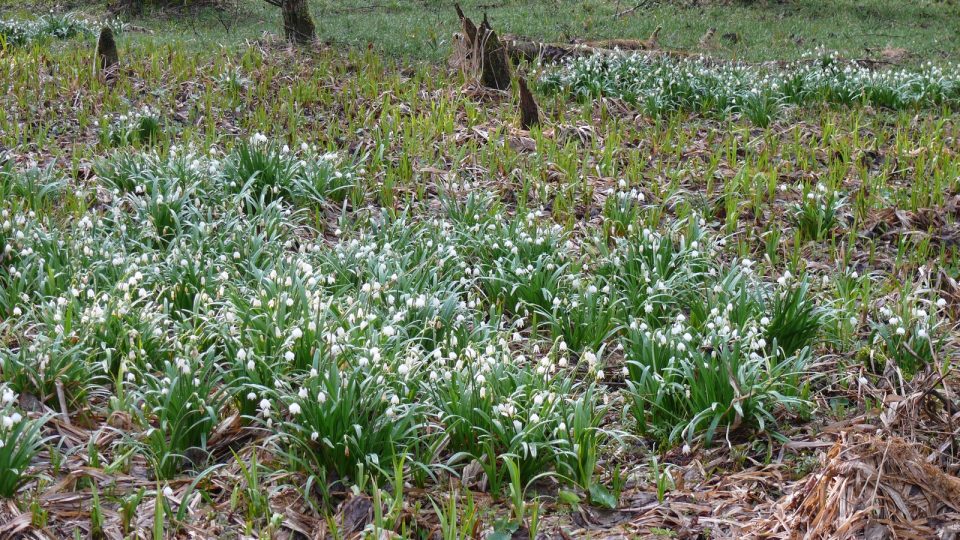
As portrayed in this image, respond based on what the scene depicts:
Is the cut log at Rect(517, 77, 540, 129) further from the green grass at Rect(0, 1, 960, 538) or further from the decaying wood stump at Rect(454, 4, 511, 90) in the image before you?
the decaying wood stump at Rect(454, 4, 511, 90)

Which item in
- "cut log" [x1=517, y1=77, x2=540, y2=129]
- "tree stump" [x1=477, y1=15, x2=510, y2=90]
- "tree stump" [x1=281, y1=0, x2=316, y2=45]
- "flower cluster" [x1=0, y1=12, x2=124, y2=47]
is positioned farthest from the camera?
"flower cluster" [x1=0, y1=12, x2=124, y2=47]

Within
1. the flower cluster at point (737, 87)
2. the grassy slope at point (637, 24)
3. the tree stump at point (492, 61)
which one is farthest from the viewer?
the grassy slope at point (637, 24)

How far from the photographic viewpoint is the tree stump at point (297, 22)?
1041 cm

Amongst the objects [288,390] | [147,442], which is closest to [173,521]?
[147,442]

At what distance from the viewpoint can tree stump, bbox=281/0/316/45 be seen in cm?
1041

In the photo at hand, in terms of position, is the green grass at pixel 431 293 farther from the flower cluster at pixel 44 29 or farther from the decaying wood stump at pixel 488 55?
the flower cluster at pixel 44 29

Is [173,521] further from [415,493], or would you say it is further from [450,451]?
[450,451]

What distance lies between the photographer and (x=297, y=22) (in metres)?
A: 10.5

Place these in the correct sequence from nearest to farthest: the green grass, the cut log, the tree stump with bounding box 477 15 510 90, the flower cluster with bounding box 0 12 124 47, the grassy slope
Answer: the green grass < the cut log < the tree stump with bounding box 477 15 510 90 < the flower cluster with bounding box 0 12 124 47 < the grassy slope

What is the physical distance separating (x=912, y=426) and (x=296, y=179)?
4.35 m

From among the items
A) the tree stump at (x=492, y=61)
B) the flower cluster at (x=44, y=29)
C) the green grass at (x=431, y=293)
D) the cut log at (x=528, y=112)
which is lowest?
the green grass at (x=431, y=293)

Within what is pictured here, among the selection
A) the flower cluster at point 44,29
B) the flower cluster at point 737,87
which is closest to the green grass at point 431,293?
the flower cluster at point 737,87

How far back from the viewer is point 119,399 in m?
3.53

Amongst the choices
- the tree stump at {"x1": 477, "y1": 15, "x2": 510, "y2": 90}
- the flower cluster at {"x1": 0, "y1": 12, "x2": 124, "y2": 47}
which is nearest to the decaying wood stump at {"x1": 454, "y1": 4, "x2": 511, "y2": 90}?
the tree stump at {"x1": 477, "y1": 15, "x2": 510, "y2": 90}
